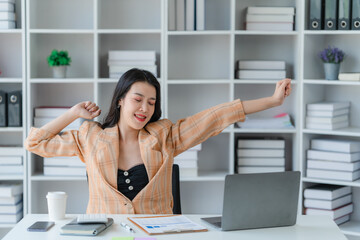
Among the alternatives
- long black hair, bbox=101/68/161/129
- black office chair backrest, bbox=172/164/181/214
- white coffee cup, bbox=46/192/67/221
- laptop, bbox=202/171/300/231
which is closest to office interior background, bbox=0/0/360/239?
black office chair backrest, bbox=172/164/181/214

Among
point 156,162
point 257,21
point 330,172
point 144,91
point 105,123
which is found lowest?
point 330,172

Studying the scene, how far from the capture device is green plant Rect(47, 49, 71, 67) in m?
3.54

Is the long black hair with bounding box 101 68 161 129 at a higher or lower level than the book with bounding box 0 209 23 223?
higher

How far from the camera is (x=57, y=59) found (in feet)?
11.7

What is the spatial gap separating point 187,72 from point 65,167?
1.09 metres

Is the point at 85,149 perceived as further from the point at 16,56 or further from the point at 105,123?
the point at 16,56

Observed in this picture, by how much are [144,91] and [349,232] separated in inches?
73.3

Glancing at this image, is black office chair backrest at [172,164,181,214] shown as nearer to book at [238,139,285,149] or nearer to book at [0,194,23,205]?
book at [238,139,285,149]

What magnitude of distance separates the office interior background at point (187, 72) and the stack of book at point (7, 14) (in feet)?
0.42

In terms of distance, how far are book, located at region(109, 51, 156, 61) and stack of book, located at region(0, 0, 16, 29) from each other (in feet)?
2.25

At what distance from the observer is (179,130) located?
2.48 m

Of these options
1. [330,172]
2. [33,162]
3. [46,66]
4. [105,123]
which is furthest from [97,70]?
[330,172]

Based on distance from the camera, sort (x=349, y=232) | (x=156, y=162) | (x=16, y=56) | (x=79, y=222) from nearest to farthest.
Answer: (x=79, y=222), (x=156, y=162), (x=349, y=232), (x=16, y=56)

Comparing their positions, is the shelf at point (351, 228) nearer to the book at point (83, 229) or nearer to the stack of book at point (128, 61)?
the stack of book at point (128, 61)
